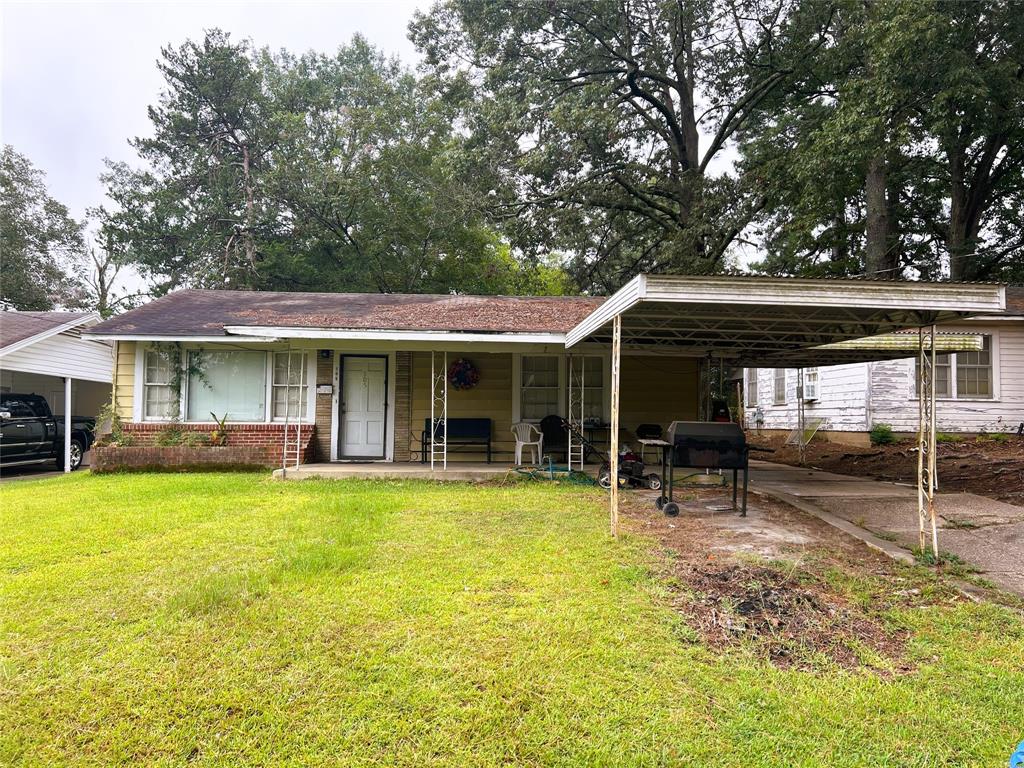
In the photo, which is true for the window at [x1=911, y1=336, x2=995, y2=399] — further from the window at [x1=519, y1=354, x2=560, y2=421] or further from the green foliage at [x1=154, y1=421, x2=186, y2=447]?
the green foliage at [x1=154, y1=421, x2=186, y2=447]

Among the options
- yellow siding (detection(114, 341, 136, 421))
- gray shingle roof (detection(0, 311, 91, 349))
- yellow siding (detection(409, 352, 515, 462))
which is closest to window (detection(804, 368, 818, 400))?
yellow siding (detection(409, 352, 515, 462))

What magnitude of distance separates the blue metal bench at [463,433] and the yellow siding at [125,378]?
5642 millimetres

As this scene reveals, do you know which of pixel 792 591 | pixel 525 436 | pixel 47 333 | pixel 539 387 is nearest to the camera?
pixel 792 591

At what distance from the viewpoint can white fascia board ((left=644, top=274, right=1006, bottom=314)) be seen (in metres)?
4.49

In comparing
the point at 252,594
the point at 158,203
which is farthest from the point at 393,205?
the point at 252,594

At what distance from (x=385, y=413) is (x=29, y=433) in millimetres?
7229

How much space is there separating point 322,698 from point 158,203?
25301mm

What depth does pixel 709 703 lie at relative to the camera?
2.44 meters

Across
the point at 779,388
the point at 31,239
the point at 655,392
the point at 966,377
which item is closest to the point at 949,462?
the point at 966,377

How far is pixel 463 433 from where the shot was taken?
1012 centimetres

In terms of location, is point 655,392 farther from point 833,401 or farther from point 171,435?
point 171,435

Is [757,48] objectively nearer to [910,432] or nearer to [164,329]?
[910,432]

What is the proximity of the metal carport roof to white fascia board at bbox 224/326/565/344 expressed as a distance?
3.18ft

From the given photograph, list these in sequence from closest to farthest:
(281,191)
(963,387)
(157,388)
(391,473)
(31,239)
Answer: (391,473), (157,388), (963,387), (281,191), (31,239)
